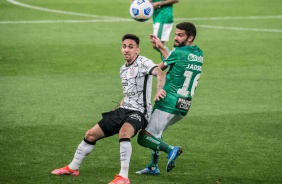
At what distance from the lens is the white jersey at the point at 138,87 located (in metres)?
11.0

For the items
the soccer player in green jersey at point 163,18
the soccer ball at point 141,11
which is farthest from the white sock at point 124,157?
the soccer player in green jersey at point 163,18

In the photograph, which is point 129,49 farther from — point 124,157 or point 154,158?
point 154,158

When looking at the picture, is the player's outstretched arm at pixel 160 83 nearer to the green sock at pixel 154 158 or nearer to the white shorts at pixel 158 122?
the white shorts at pixel 158 122

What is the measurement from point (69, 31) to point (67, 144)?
13.0m

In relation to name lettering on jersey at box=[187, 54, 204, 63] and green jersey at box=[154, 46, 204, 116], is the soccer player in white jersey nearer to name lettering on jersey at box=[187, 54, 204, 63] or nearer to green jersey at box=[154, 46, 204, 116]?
green jersey at box=[154, 46, 204, 116]

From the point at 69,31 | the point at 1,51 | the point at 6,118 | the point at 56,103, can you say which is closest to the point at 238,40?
the point at 69,31

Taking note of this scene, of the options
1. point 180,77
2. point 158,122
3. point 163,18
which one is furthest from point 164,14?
point 158,122

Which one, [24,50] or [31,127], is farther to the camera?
[24,50]

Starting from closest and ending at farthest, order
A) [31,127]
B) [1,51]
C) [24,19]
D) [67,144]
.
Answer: [67,144], [31,127], [1,51], [24,19]

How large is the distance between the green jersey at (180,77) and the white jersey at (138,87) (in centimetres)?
21

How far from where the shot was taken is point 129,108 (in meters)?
11.0

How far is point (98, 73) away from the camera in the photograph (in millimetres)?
19516

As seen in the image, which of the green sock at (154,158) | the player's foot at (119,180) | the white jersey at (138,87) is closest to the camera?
the player's foot at (119,180)

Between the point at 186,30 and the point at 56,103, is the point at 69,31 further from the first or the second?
the point at 186,30
